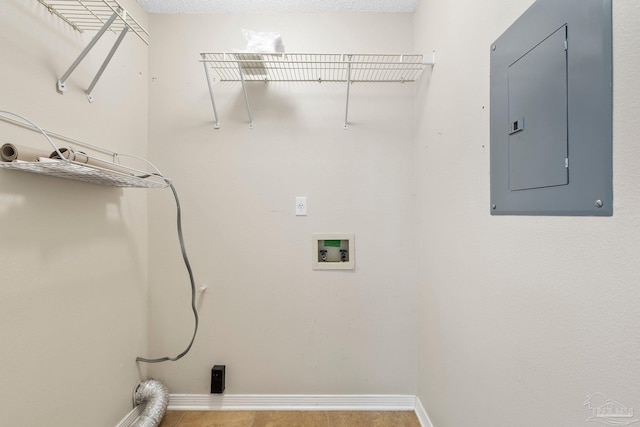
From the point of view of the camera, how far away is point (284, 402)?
151cm

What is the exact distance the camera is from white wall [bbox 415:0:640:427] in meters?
0.47

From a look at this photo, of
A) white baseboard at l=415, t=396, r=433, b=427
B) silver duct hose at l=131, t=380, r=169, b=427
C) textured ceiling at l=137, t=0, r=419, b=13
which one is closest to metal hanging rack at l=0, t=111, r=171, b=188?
textured ceiling at l=137, t=0, r=419, b=13

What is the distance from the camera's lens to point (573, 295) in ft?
1.82

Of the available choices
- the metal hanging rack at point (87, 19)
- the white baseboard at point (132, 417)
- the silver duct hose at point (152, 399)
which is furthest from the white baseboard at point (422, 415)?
the metal hanging rack at point (87, 19)

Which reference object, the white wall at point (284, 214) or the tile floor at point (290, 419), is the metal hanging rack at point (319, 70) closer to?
the white wall at point (284, 214)

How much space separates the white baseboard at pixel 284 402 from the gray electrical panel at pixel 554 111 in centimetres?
130

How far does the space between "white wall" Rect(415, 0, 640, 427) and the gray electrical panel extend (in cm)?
2

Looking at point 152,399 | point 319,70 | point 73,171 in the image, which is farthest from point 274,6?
point 152,399

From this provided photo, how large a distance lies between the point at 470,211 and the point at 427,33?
38.4 inches

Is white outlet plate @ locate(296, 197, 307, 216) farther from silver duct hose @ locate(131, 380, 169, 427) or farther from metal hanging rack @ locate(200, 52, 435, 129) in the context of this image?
silver duct hose @ locate(131, 380, 169, 427)

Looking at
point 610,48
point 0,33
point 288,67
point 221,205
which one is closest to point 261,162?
point 221,205

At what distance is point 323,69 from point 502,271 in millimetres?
1306

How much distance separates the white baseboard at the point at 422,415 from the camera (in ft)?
4.37

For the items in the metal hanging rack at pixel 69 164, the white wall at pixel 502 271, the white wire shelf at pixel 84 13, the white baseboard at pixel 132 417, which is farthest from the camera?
the white baseboard at pixel 132 417
